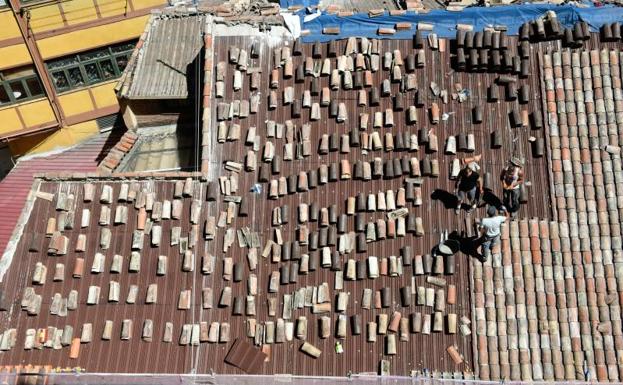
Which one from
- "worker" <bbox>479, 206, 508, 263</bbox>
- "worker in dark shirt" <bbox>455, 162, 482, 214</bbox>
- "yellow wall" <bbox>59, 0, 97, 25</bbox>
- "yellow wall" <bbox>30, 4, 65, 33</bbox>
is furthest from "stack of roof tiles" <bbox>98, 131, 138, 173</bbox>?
"worker" <bbox>479, 206, 508, 263</bbox>

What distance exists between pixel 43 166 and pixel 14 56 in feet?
17.0

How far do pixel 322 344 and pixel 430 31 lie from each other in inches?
428

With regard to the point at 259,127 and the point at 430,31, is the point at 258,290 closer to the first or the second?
the point at 259,127

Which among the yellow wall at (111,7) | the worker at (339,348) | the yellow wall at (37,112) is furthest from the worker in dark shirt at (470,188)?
the yellow wall at (37,112)

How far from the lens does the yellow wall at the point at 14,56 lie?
2472cm

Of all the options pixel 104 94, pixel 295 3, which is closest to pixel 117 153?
pixel 104 94

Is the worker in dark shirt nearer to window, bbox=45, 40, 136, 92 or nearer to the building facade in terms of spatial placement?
the building facade

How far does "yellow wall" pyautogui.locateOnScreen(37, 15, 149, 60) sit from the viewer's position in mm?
25359

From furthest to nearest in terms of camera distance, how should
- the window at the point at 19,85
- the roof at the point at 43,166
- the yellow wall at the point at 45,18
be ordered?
the window at the point at 19,85, the roof at the point at 43,166, the yellow wall at the point at 45,18

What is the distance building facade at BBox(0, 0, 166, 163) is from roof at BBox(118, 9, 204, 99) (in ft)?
11.0

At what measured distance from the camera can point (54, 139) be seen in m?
27.9

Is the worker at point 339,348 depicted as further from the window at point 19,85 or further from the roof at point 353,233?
the window at point 19,85

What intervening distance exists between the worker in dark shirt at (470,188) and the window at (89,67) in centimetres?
1708

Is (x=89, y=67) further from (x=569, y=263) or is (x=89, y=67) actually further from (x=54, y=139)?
(x=569, y=263)
